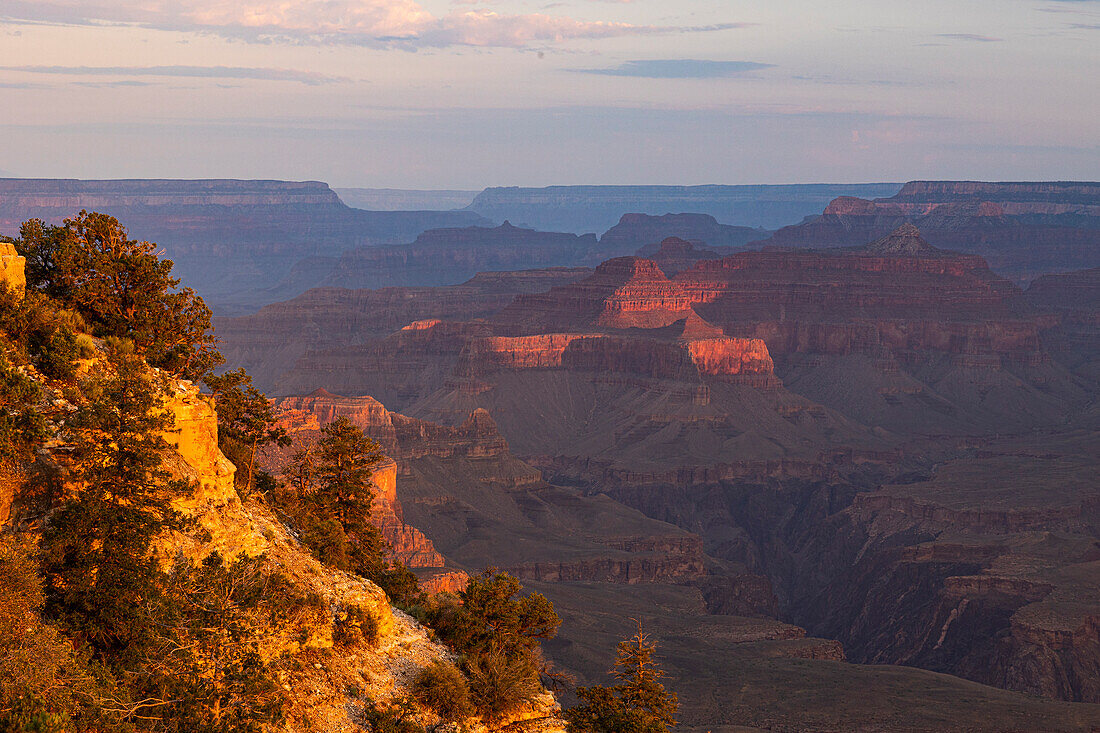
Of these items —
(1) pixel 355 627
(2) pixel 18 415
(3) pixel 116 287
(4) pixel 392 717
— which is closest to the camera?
(2) pixel 18 415

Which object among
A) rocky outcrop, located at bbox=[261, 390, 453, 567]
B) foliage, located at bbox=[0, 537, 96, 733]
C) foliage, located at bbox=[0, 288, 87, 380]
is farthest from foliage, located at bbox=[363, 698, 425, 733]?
rocky outcrop, located at bbox=[261, 390, 453, 567]

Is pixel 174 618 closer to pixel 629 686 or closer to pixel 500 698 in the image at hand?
pixel 500 698

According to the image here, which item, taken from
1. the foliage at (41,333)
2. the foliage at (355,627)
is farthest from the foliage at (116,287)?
the foliage at (355,627)

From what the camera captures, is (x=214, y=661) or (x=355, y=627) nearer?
(x=214, y=661)

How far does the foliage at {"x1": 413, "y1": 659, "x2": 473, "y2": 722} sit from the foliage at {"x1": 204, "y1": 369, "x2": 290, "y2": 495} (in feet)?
38.3

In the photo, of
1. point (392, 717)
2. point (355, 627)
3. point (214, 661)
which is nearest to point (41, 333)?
point (355, 627)

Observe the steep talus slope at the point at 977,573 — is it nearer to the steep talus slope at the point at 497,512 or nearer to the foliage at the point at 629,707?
the steep talus slope at the point at 497,512

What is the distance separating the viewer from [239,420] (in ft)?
150

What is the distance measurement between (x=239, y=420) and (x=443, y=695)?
16.1 m

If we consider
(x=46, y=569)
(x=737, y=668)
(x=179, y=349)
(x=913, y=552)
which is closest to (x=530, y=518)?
(x=913, y=552)

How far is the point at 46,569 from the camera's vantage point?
97.2 ft

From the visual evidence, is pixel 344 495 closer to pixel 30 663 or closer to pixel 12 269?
pixel 12 269

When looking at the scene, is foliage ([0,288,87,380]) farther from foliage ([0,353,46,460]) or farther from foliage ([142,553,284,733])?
foliage ([142,553,284,733])

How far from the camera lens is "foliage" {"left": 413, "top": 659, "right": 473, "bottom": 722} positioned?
111 ft
